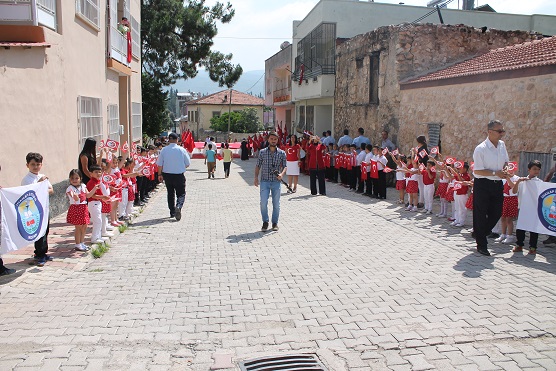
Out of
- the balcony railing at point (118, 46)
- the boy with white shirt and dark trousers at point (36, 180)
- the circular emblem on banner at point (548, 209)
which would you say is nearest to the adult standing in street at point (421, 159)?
the circular emblem on banner at point (548, 209)

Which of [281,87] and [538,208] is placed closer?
[538,208]

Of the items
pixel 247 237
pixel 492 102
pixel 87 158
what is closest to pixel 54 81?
pixel 87 158

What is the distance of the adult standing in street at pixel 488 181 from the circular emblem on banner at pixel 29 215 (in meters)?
6.31

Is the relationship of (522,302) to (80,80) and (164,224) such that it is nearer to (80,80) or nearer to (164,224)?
(164,224)

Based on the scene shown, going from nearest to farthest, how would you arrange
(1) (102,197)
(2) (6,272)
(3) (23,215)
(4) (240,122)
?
(2) (6,272) → (3) (23,215) → (1) (102,197) → (4) (240,122)

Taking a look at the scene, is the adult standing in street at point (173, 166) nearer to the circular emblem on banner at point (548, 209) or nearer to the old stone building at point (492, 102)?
the circular emblem on banner at point (548, 209)

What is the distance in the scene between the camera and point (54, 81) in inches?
400

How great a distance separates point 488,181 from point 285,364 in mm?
4915

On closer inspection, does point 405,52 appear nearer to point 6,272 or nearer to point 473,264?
point 473,264

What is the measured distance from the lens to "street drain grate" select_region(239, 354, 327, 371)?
13.7 ft

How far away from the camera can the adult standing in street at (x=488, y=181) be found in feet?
25.0

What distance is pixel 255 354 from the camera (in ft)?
14.5

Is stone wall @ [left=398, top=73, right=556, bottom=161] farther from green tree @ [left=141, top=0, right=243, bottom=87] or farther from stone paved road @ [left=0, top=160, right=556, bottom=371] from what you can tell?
green tree @ [left=141, top=0, right=243, bottom=87]

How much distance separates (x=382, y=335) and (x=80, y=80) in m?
10.2
